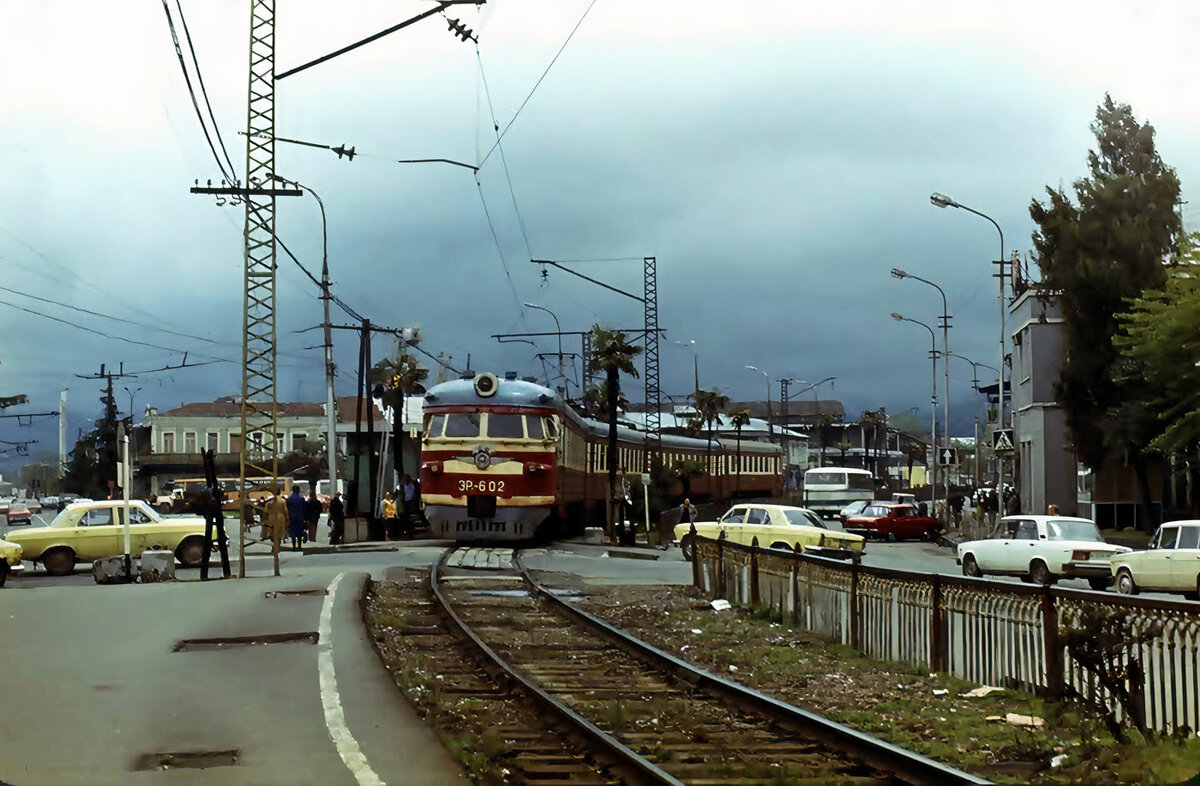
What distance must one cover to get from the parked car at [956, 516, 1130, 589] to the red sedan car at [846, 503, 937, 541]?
21.8 m

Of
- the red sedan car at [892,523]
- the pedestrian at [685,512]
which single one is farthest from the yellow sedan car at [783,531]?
the red sedan car at [892,523]

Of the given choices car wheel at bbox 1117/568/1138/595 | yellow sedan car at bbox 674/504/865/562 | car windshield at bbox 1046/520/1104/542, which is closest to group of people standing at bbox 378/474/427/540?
yellow sedan car at bbox 674/504/865/562

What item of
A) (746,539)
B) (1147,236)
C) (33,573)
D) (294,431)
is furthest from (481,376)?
(294,431)

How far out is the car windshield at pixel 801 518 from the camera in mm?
30812

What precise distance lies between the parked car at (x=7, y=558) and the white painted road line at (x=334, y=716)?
1273 cm

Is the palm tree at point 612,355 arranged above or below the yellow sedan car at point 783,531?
above

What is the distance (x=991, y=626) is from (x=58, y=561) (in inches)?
905

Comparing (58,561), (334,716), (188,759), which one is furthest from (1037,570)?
(188,759)

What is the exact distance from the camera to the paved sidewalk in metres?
8.49

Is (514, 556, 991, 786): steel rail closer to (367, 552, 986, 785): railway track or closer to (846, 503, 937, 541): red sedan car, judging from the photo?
(367, 552, 986, 785): railway track

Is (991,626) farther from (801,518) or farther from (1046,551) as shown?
(801,518)

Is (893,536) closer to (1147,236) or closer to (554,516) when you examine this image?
(554,516)

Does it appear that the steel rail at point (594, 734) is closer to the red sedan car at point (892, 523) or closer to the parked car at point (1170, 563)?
the parked car at point (1170, 563)

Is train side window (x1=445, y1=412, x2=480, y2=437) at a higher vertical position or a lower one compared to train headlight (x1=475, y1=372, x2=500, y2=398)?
lower
